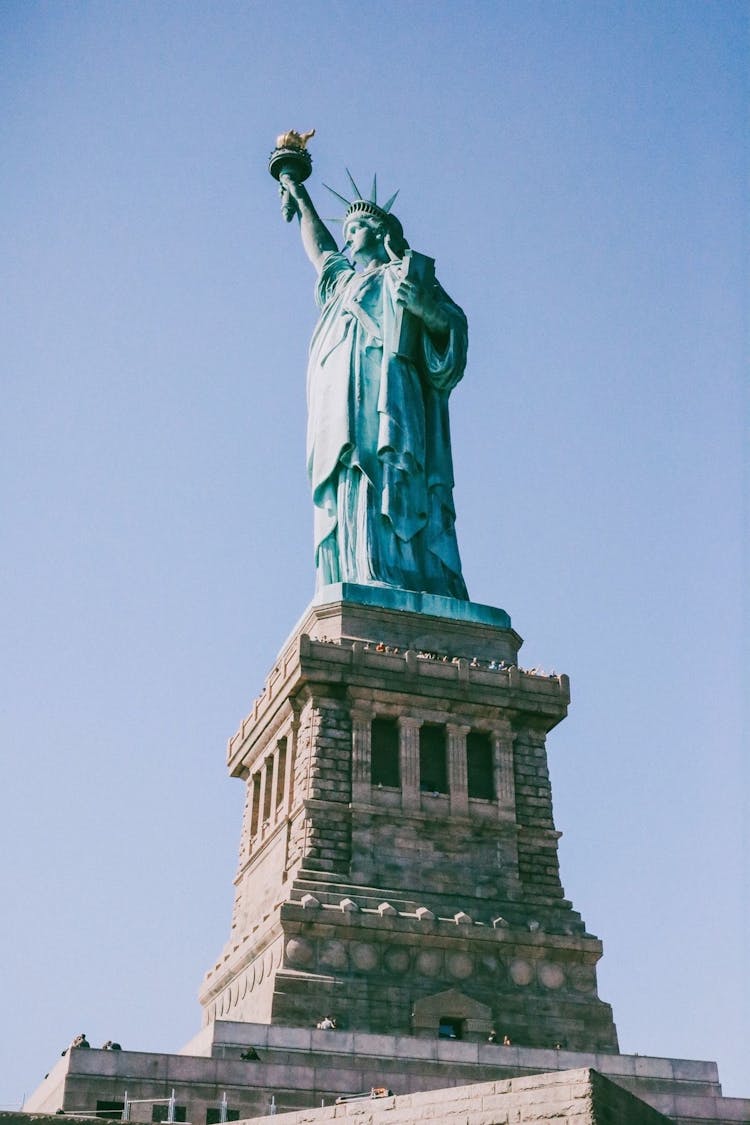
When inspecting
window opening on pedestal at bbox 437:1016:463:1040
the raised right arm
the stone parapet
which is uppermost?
the raised right arm

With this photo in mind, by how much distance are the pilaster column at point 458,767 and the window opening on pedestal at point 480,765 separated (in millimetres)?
267

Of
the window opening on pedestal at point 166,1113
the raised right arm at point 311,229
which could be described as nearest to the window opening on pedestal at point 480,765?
the window opening on pedestal at point 166,1113

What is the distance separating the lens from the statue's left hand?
40688 millimetres

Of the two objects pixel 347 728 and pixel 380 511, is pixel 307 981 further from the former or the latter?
pixel 380 511

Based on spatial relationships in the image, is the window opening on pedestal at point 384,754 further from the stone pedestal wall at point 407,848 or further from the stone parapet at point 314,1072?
the stone parapet at point 314,1072

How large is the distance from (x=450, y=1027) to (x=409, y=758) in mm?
6194

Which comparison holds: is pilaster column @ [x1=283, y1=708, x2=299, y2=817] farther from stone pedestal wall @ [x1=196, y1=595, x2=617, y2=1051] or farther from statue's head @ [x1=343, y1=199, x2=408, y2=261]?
statue's head @ [x1=343, y1=199, x2=408, y2=261]

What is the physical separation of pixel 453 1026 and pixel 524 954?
2.37 meters

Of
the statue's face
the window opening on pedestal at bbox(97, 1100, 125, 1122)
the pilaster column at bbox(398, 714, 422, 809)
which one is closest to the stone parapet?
the window opening on pedestal at bbox(97, 1100, 125, 1122)

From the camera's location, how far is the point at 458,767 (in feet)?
115

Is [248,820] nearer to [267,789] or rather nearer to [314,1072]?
[267,789]

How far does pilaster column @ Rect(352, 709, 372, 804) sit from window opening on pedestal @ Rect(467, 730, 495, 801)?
2.54 m

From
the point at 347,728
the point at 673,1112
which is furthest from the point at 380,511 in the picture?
the point at 673,1112

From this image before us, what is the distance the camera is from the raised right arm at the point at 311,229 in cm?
4591
